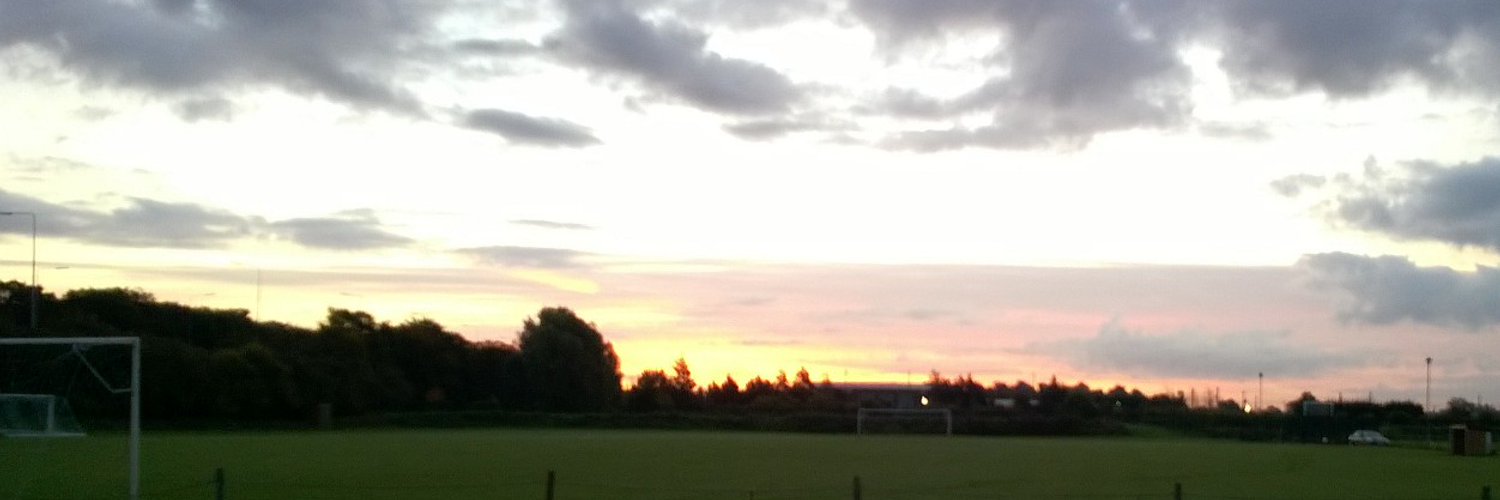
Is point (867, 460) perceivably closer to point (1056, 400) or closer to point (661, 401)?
point (661, 401)

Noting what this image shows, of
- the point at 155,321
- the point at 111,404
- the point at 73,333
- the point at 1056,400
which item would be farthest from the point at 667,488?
the point at 1056,400

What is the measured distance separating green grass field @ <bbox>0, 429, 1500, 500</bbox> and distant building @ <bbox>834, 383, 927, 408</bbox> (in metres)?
85.8

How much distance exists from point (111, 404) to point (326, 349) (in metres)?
26.5

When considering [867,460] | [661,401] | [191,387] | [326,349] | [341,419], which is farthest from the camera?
[661,401]

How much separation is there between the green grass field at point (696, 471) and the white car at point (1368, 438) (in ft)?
69.3

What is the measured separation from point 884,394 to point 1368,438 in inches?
3175

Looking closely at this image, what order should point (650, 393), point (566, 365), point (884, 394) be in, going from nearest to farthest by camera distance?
point (566, 365), point (650, 393), point (884, 394)

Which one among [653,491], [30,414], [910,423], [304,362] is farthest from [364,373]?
[653,491]

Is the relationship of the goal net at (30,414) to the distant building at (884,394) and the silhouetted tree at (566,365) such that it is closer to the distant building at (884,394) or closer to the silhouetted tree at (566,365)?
the silhouetted tree at (566,365)

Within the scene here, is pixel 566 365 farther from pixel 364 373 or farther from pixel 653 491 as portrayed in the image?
pixel 653 491

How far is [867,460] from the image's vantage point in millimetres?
45062

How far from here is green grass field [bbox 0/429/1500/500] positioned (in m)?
30.2

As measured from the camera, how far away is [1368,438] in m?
79.1

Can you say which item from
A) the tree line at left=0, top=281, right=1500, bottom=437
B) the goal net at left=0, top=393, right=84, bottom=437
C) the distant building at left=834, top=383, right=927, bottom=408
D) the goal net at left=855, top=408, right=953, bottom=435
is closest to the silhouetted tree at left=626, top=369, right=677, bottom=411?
the tree line at left=0, top=281, right=1500, bottom=437
